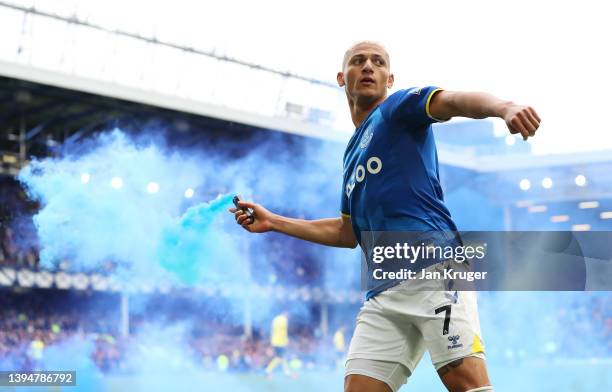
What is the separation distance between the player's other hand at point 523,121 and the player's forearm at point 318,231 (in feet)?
3.73

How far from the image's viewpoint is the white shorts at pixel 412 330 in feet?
8.68

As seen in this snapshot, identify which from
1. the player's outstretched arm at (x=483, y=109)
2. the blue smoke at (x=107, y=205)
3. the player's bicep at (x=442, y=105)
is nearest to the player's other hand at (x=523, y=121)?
the player's outstretched arm at (x=483, y=109)

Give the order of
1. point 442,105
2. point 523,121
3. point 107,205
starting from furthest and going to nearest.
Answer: point 107,205 → point 442,105 → point 523,121

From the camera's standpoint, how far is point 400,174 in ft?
9.10

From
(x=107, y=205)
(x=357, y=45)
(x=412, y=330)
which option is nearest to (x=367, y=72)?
(x=357, y=45)

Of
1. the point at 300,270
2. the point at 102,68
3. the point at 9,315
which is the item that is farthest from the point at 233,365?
the point at 102,68

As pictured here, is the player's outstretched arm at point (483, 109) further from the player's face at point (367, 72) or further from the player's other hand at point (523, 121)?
the player's face at point (367, 72)

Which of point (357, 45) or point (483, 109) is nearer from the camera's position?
point (483, 109)

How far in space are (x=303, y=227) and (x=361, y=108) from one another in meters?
0.51

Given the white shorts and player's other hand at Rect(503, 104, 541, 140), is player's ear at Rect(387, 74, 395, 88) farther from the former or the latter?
player's other hand at Rect(503, 104, 541, 140)

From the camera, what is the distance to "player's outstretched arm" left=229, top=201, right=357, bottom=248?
3.20m

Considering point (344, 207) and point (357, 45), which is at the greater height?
point (357, 45)

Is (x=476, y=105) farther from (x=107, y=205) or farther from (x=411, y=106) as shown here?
(x=107, y=205)

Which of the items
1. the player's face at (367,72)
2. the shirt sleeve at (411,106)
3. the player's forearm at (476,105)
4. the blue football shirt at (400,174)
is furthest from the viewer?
the player's face at (367,72)
